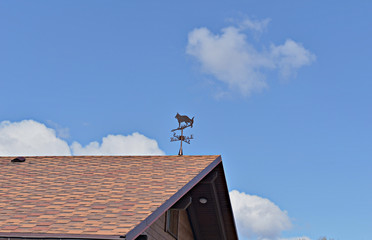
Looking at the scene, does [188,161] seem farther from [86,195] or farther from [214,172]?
[86,195]

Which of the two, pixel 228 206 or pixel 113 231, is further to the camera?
pixel 228 206

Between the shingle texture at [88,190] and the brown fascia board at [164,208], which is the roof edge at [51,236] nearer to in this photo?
the shingle texture at [88,190]

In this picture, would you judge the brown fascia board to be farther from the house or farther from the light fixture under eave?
the light fixture under eave

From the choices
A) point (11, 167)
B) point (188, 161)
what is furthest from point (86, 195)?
point (11, 167)

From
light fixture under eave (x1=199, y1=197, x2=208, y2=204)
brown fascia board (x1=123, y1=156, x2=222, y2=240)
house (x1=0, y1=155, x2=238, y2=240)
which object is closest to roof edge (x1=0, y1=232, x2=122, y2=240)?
house (x1=0, y1=155, x2=238, y2=240)

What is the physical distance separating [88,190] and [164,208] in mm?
2632

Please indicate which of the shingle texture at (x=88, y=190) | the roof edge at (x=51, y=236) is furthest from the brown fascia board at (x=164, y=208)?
the roof edge at (x=51, y=236)

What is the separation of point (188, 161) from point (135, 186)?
99.3 inches

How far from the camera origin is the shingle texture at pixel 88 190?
10.4 m

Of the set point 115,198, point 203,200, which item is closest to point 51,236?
point 115,198

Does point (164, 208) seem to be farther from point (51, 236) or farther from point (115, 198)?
point (51, 236)

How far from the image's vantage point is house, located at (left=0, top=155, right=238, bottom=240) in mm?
10238

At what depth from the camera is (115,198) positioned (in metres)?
11.9

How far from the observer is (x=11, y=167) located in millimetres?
16125
